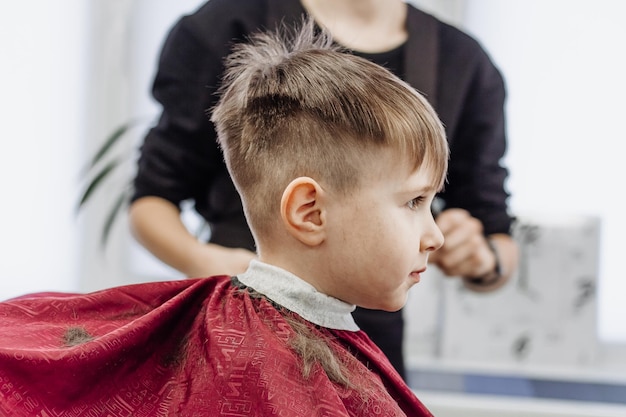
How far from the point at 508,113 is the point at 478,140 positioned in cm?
100

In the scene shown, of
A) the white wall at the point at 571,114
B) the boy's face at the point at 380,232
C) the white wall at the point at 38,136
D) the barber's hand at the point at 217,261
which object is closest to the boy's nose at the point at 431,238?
the boy's face at the point at 380,232

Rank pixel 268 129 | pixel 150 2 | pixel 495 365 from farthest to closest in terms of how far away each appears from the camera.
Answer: pixel 150 2 → pixel 495 365 → pixel 268 129

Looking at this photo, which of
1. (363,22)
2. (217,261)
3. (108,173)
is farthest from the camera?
(108,173)

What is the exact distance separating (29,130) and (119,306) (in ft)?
4.96

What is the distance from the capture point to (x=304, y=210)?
77 centimetres

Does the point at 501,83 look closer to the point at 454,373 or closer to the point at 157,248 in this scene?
the point at 157,248

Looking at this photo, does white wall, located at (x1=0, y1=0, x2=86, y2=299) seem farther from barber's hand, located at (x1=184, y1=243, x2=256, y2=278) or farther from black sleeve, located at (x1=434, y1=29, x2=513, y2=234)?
black sleeve, located at (x1=434, y1=29, x2=513, y2=234)

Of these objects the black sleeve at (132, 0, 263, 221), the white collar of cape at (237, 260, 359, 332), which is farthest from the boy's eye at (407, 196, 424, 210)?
the black sleeve at (132, 0, 263, 221)

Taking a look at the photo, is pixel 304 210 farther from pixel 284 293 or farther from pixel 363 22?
pixel 363 22

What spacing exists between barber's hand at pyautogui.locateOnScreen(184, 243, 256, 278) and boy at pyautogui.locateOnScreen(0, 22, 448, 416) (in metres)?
0.20

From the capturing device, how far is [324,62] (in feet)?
2.65

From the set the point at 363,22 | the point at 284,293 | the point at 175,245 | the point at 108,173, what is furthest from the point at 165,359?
the point at 108,173

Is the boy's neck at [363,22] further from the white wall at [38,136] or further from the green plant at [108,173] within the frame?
the white wall at [38,136]

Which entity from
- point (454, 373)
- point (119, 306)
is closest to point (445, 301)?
point (454, 373)
